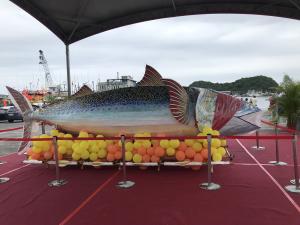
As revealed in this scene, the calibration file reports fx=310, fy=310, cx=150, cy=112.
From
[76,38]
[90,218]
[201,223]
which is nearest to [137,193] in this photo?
[90,218]

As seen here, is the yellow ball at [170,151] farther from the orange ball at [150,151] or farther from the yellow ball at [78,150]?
the yellow ball at [78,150]

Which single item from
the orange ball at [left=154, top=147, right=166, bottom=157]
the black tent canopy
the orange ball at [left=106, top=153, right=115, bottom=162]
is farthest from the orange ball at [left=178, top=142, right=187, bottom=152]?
the black tent canopy

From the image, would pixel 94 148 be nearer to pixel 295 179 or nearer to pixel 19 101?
pixel 19 101

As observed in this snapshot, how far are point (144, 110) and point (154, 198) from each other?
182 centimetres

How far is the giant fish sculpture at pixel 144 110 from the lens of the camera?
5777 millimetres

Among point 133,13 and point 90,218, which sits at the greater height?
point 133,13

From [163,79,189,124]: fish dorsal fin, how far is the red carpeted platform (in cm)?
119

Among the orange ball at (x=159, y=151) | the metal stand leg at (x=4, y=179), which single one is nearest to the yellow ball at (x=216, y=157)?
the orange ball at (x=159, y=151)

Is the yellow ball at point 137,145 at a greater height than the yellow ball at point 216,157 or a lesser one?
greater

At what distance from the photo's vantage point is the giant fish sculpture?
5.78 meters

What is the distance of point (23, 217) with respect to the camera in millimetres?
4160

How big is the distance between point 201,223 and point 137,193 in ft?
4.84

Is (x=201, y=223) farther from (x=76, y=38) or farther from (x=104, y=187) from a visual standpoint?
(x=76, y=38)

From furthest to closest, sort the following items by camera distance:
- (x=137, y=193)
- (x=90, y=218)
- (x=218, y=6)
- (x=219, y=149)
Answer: (x=218, y=6)
(x=219, y=149)
(x=137, y=193)
(x=90, y=218)
